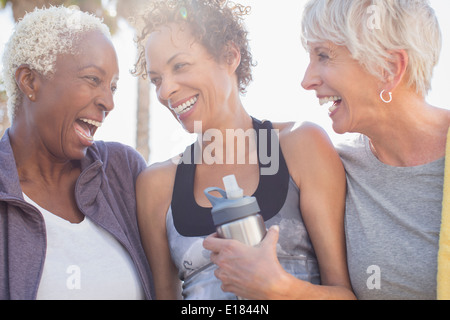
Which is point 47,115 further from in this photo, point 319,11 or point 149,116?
point 149,116

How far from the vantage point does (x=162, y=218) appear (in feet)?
8.18

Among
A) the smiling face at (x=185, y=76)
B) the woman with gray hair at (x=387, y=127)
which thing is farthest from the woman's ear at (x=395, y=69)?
the smiling face at (x=185, y=76)

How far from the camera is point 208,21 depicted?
104 inches

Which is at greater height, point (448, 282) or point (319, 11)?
point (319, 11)

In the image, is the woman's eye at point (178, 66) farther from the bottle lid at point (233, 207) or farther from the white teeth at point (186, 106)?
the bottle lid at point (233, 207)

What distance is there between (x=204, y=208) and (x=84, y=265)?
65 cm

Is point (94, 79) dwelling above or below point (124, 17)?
below

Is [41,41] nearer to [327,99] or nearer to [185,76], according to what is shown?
[185,76]

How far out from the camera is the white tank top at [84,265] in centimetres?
216

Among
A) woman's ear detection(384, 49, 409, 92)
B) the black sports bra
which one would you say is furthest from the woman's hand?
woman's ear detection(384, 49, 409, 92)

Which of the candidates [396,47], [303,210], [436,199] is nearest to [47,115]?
[303,210]

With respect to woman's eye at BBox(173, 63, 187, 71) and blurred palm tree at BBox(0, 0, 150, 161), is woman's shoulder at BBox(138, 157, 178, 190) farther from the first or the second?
blurred palm tree at BBox(0, 0, 150, 161)

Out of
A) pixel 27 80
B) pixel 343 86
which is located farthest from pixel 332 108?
pixel 27 80

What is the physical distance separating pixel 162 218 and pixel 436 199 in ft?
4.50
